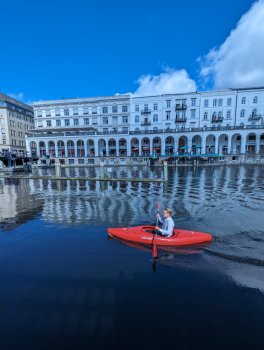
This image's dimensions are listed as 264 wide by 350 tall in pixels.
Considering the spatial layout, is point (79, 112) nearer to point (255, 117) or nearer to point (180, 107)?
point (180, 107)

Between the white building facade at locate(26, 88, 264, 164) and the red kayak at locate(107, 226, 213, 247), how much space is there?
161 feet

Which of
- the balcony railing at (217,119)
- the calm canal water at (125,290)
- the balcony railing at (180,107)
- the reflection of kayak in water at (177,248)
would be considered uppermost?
the balcony railing at (180,107)

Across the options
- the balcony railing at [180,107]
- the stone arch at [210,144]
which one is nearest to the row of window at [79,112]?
the balcony railing at [180,107]

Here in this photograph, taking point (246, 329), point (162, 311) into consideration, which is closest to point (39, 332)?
point (162, 311)

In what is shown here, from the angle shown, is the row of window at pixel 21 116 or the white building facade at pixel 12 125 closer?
the white building facade at pixel 12 125

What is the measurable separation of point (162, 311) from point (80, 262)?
347 centimetres

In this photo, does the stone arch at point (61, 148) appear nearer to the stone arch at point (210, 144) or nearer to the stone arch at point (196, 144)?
the stone arch at point (196, 144)

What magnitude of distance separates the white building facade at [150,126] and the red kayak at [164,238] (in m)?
49.0

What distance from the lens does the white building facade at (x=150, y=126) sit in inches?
2249

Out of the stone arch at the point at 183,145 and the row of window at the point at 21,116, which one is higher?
the row of window at the point at 21,116

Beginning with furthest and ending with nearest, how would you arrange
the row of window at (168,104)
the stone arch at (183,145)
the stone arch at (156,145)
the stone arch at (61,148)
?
the stone arch at (61,148) < the stone arch at (156,145) < the row of window at (168,104) < the stone arch at (183,145)

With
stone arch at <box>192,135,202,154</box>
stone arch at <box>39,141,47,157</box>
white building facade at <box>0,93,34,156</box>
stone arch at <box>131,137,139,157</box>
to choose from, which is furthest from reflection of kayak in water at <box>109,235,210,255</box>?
white building facade at <box>0,93,34,156</box>

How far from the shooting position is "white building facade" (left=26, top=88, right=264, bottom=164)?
57.1 m

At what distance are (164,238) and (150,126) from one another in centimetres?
5903
